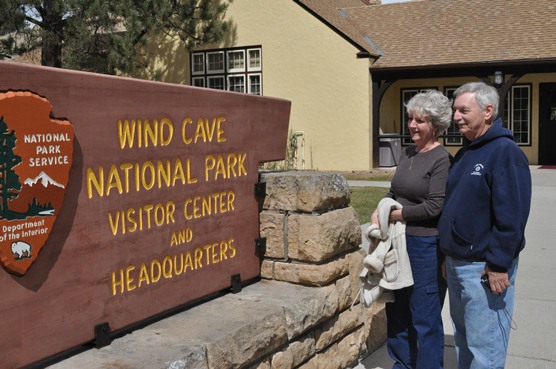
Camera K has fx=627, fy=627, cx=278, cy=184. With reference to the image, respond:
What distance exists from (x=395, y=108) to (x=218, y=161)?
17162 millimetres

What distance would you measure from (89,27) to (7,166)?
45.1 ft

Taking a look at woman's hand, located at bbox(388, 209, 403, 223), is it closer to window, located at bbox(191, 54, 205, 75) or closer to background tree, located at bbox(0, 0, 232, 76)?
background tree, located at bbox(0, 0, 232, 76)

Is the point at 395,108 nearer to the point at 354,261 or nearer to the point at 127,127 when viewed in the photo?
the point at 354,261

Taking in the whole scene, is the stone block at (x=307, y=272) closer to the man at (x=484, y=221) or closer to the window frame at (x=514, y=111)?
the man at (x=484, y=221)

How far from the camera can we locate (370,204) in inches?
422

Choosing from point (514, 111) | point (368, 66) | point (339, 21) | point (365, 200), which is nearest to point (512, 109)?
point (514, 111)

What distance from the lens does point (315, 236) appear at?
12.0ft

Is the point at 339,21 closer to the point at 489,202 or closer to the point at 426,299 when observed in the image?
the point at 426,299

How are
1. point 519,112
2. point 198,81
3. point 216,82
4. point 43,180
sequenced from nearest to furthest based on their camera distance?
1. point 43,180
2. point 519,112
3. point 216,82
4. point 198,81

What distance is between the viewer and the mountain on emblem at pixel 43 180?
2.30 m

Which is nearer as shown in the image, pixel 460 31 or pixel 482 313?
pixel 482 313

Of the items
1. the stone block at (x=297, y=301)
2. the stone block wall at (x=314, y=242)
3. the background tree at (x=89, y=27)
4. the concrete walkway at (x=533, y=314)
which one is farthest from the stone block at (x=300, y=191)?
the background tree at (x=89, y=27)

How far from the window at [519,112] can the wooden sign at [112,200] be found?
54.4ft

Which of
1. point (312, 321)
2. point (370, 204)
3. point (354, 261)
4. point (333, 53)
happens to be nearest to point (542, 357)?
point (354, 261)
